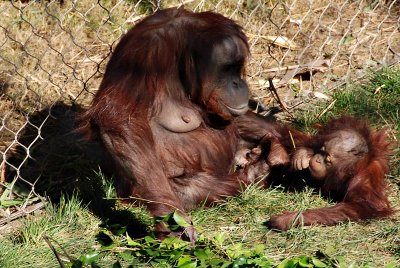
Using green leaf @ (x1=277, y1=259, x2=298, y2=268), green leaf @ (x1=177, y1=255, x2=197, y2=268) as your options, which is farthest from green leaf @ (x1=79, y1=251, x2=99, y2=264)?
green leaf @ (x1=277, y1=259, x2=298, y2=268)

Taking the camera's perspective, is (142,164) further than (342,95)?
No

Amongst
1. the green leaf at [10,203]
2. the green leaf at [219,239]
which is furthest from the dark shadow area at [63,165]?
the green leaf at [219,239]

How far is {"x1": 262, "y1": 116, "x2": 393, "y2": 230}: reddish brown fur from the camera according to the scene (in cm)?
400

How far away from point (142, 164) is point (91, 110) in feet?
1.22

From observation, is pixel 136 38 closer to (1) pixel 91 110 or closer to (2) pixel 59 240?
(1) pixel 91 110

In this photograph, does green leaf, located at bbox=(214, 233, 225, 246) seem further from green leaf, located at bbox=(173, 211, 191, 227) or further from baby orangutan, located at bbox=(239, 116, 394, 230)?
baby orangutan, located at bbox=(239, 116, 394, 230)

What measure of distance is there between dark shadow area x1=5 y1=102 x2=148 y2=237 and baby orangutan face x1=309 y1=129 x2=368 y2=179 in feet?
3.08

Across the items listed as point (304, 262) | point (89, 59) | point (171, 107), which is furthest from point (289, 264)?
point (89, 59)

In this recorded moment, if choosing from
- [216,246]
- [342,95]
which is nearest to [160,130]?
[216,246]

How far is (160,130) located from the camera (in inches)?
160

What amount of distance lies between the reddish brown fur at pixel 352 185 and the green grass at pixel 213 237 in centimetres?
5

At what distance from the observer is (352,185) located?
13.7 feet

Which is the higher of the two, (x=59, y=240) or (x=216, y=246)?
(x=216, y=246)

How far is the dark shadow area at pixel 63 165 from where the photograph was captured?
167 inches
